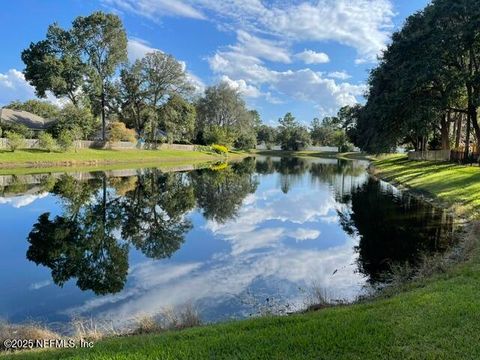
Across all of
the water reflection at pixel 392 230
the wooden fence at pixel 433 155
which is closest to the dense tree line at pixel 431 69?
the wooden fence at pixel 433 155

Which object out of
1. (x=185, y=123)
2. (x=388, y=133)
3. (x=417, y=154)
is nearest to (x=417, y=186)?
(x=388, y=133)

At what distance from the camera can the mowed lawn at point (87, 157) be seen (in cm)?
4138

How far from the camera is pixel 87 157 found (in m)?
50.0

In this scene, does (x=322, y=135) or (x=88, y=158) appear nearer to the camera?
(x=88, y=158)

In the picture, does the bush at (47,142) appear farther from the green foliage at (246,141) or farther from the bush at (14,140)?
the green foliage at (246,141)

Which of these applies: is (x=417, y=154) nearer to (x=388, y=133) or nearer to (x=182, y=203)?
(x=388, y=133)

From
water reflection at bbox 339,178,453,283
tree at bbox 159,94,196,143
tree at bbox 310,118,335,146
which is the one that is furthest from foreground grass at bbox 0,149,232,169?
tree at bbox 310,118,335,146

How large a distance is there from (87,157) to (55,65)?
1647cm

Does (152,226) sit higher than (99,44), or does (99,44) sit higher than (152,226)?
(99,44)

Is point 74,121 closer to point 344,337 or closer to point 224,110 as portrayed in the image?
point 344,337

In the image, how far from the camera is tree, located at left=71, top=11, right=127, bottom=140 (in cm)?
6100

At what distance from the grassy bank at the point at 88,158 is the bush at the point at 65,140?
74cm

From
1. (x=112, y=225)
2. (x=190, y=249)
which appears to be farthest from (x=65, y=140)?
(x=190, y=249)

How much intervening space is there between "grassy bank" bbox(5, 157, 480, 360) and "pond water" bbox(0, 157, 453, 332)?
2569 mm
